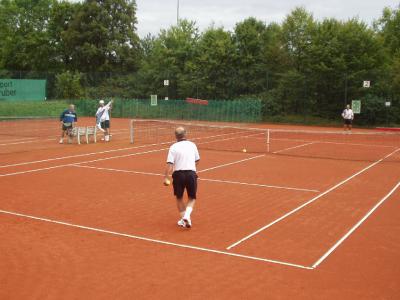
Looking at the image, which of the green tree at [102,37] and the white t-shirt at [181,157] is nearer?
the white t-shirt at [181,157]

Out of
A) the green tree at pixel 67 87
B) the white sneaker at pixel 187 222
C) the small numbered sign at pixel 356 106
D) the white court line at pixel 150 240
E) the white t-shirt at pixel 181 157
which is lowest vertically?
the white court line at pixel 150 240

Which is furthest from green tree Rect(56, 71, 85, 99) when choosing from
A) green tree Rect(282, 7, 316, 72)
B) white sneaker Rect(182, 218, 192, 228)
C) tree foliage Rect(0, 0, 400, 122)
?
white sneaker Rect(182, 218, 192, 228)

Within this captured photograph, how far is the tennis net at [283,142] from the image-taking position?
19.6 m

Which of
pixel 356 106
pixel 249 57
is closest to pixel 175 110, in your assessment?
pixel 249 57

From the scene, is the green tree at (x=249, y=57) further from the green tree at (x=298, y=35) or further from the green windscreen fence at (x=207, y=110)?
the green windscreen fence at (x=207, y=110)

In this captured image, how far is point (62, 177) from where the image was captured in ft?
42.0

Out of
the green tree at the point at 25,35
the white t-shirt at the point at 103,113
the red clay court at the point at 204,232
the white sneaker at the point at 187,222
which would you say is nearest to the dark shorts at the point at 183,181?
the white sneaker at the point at 187,222

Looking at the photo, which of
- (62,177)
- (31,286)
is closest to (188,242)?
(31,286)

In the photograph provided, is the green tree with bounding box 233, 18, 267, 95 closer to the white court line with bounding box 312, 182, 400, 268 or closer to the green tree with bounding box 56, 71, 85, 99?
the green tree with bounding box 56, 71, 85, 99

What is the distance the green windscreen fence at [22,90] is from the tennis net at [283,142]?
50.6 feet

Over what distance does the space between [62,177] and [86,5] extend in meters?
46.5

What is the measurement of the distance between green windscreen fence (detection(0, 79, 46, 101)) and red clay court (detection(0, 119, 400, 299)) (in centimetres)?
2598

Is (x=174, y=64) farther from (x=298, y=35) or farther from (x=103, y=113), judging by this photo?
(x=103, y=113)

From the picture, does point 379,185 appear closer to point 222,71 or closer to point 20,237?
point 20,237
